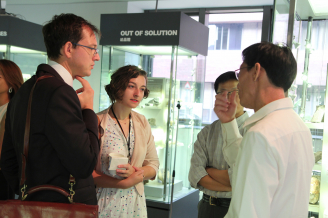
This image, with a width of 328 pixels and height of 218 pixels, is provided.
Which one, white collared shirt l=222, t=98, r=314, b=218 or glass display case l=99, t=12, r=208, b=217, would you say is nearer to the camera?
white collared shirt l=222, t=98, r=314, b=218

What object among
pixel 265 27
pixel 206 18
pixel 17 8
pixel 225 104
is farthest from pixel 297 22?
pixel 17 8

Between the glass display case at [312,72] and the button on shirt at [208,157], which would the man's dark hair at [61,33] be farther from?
the glass display case at [312,72]

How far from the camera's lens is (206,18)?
654 cm

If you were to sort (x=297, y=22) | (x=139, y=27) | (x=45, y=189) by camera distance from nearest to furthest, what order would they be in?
(x=45, y=189) → (x=297, y=22) → (x=139, y=27)

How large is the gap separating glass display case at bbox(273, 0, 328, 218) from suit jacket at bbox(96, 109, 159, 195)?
1.23 m

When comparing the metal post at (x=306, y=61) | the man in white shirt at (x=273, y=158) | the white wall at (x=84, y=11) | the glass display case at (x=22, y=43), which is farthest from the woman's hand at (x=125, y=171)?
the white wall at (x=84, y=11)

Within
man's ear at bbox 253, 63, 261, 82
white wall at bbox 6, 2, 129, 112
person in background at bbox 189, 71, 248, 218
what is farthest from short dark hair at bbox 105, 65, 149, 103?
white wall at bbox 6, 2, 129, 112

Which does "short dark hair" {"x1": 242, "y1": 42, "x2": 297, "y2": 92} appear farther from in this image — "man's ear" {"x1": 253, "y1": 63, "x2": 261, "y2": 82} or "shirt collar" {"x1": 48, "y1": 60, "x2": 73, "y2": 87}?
"shirt collar" {"x1": 48, "y1": 60, "x2": 73, "y2": 87}

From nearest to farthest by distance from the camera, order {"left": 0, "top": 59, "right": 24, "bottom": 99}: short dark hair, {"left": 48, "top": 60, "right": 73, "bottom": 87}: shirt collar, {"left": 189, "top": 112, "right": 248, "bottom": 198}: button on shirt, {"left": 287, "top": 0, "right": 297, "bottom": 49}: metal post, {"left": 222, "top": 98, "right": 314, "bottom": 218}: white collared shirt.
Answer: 1. {"left": 222, "top": 98, "right": 314, "bottom": 218}: white collared shirt
2. {"left": 48, "top": 60, "right": 73, "bottom": 87}: shirt collar
3. {"left": 189, "top": 112, "right": 248, "bottom": 198}: button on shirt
4. {"left": 287, "top": 0, "right": 297, "bottom": 49}: metal post
5. {"left": 0, "top": 59, "right": 24, "bottom": 99}: short dark hair

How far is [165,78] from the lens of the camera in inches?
176

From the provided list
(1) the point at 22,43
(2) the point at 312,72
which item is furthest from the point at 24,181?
(1) the point at 22,43

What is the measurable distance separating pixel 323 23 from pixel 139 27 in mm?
2348

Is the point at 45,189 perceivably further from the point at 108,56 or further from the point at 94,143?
the point at 108,56

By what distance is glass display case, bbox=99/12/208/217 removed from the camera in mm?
4309
